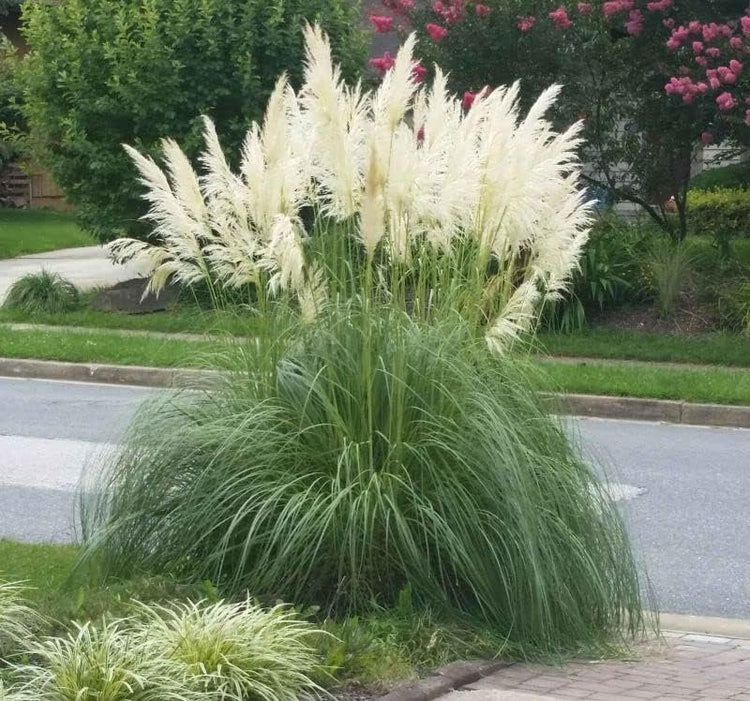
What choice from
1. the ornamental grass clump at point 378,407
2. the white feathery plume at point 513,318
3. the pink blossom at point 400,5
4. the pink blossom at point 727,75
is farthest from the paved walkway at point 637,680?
the pink blossom at point 400,5

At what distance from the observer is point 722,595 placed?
21.8ft

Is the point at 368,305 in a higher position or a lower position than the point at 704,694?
higher

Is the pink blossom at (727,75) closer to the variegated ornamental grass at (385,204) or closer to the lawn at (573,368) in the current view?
the lawn at (573,368)

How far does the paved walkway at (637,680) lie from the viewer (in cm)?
479

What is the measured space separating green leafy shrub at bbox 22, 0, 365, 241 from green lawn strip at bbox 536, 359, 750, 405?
5.46 m

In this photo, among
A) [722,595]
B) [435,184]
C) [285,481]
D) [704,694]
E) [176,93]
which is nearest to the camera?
[704,694]

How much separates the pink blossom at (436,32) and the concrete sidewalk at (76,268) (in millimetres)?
5217

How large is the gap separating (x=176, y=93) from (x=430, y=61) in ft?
9.81

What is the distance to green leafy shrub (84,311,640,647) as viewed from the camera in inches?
203

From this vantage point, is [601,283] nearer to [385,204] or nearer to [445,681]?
[385,204]

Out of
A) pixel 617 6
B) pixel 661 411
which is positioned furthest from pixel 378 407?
pixel 617 6

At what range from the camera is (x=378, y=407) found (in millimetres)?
5461

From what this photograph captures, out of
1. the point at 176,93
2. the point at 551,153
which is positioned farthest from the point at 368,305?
the point at 176,93

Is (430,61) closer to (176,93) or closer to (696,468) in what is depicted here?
(176,93)
